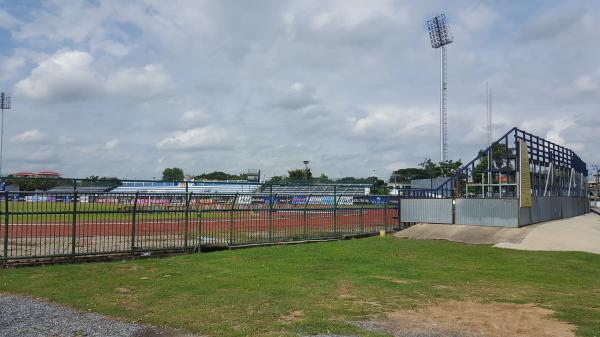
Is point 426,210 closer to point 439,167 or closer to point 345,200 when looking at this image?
point 345,200

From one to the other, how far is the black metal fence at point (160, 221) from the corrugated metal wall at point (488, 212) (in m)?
3.86

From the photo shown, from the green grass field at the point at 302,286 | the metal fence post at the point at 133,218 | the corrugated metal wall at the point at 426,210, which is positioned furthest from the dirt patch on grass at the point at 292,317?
the corrugated metal wall at the point at 426,210

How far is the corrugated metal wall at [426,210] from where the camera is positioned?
22.3 m

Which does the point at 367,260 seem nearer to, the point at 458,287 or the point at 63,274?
the point at 458,287

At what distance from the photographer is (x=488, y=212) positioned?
68.4ft

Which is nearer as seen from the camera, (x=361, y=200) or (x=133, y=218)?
(x=133, y=218)

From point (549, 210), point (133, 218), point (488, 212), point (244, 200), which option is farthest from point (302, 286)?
point (549, 210)

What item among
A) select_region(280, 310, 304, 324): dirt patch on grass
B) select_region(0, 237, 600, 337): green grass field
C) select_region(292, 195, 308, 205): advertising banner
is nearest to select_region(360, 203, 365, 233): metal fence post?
Result: select_region(292, 195, 308, 205): advertising banner

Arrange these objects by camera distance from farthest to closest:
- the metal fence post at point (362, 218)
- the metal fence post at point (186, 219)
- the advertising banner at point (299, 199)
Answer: the metal fence post at point (362, 218) < the advertising banner at point (299, 199) < the metal fence post at point (186, 219)

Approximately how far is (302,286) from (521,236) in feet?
38.5

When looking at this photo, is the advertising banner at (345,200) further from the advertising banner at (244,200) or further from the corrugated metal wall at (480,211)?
the advertising banner at (244,200)

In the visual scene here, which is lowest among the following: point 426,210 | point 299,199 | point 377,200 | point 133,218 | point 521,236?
point 521,236

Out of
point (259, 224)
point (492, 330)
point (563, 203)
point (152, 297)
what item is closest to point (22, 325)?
point (152, 297)

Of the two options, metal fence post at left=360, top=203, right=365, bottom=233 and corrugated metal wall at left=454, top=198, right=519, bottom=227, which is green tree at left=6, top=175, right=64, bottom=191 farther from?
corrugated metal wall at left=454, top=198, right=519, bottom=227
